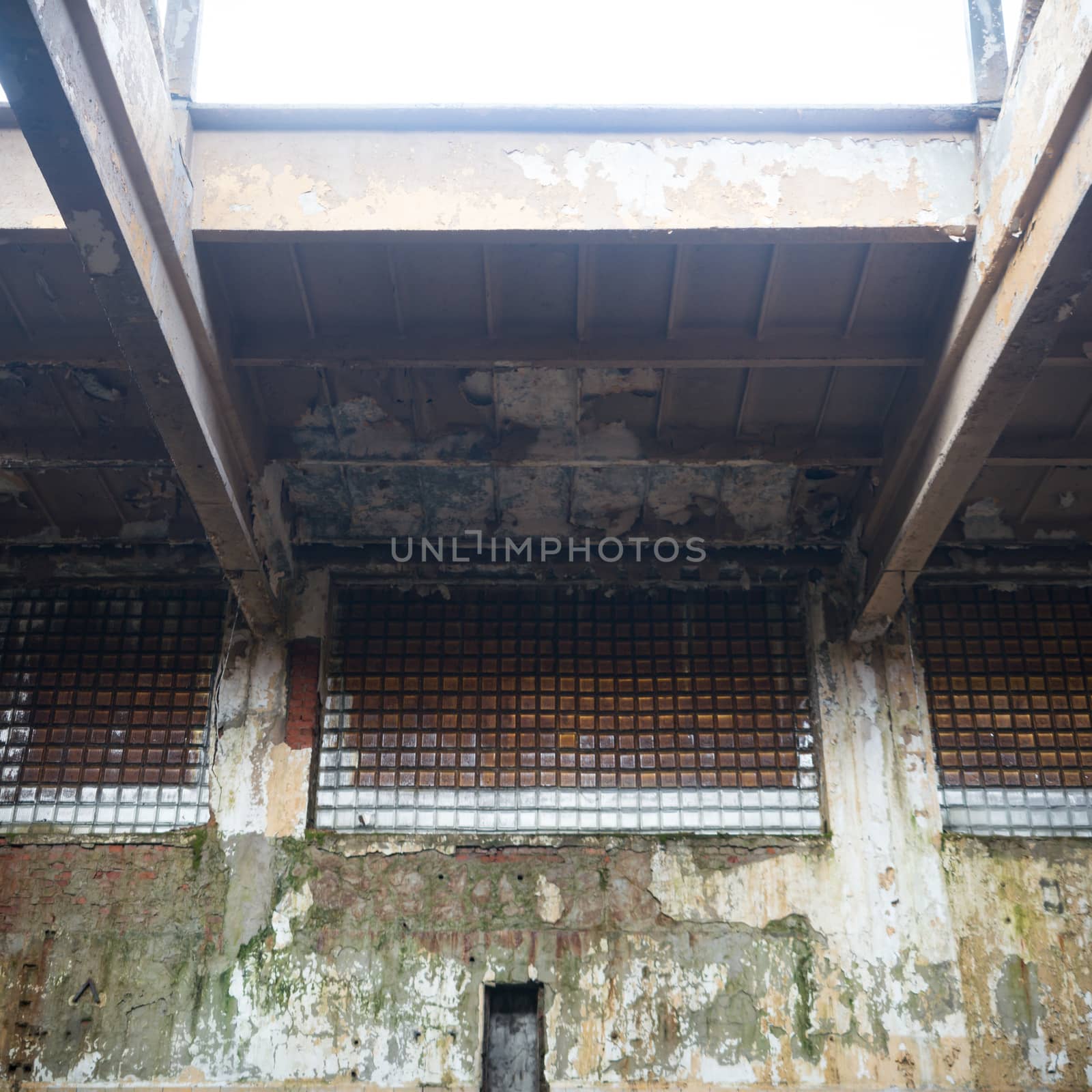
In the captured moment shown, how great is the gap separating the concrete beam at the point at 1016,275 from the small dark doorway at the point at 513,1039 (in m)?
3.45

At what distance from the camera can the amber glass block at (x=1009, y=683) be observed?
6547mm

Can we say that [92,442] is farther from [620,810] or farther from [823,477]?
[823,477]

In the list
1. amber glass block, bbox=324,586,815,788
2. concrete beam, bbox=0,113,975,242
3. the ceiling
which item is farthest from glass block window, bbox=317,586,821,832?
concrete beam, bbox=0,113,975,242

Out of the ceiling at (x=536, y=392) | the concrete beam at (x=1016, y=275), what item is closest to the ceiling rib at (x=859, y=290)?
the ceiling at (x=536, y=392)

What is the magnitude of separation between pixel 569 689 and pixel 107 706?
3022 millimetres

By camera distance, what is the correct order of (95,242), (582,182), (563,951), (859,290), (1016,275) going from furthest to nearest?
1. (563,951)
2. (859,290)
3. (582,182)
4. (1016,275)
5. (95,242)

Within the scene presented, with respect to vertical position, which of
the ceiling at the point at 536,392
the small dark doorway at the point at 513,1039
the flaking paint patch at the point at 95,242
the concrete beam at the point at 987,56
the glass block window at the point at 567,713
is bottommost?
the small dark doorway at the point at 513,1039

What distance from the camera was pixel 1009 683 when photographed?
6750 mm

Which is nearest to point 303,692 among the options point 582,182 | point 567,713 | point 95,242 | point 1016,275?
point 567,713

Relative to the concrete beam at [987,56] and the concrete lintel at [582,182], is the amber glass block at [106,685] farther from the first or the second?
the concrete beam at [987,56]

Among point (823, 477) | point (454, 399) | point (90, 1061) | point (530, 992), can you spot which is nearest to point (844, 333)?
point (823, 477)

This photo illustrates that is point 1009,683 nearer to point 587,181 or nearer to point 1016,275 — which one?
point 1016,275

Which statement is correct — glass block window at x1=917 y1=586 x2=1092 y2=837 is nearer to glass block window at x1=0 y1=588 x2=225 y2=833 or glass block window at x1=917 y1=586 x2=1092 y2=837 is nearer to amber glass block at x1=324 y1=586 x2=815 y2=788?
amber glass block at x1=324 y1=586 x2=815 y2=788

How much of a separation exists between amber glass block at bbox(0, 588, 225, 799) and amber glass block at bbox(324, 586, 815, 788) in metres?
0.94
